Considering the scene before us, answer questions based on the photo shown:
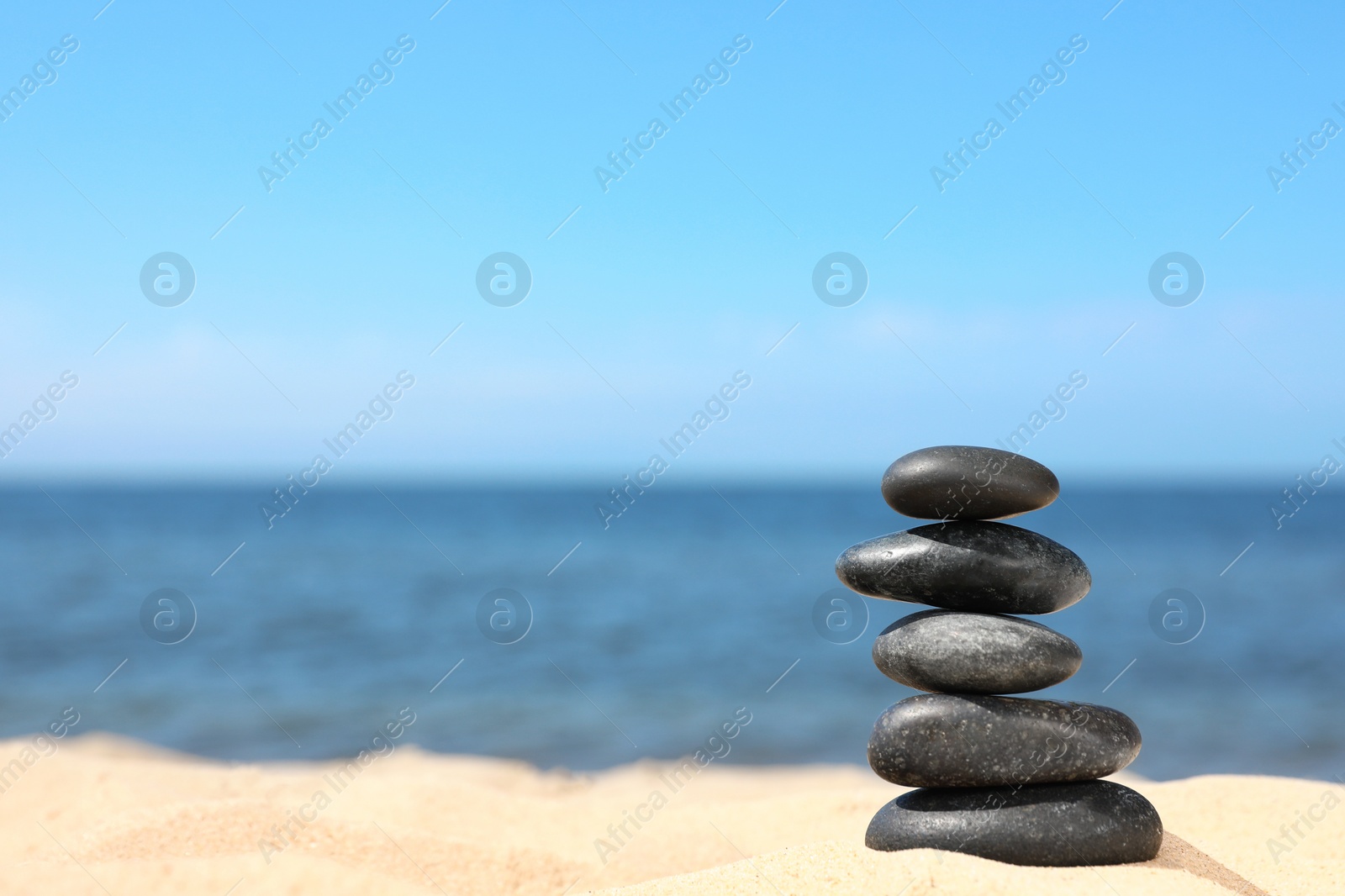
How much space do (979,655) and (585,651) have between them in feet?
46.6

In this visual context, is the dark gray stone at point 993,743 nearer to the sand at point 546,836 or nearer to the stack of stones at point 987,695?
the stack of stones at point 987,695

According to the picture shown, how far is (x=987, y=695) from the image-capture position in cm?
509

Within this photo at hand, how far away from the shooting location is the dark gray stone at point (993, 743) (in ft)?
16.1

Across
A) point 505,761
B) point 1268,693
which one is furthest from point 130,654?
point 1268,693

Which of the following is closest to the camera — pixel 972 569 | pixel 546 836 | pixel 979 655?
pixel 979 655

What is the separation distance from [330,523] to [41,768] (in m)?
52.4

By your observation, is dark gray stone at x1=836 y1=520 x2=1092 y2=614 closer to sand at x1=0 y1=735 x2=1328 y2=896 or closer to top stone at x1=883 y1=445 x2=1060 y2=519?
top stone at x1=883 y1=445 x2=1060 y2=519

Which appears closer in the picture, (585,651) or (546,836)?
(546,836)

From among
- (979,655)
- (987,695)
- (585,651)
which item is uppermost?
(979,655)

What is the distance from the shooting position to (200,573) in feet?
111

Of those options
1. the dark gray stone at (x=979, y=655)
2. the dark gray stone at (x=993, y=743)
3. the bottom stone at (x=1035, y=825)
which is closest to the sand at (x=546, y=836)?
the bottom stone at (x=1035, y=825)

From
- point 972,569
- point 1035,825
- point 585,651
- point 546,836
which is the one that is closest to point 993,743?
point 1035,825

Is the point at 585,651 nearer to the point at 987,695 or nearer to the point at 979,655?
the point at 987,695

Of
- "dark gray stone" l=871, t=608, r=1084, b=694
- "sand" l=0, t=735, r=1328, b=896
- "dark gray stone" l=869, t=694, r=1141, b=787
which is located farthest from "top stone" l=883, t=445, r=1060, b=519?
"sand" l=0, t=735, r=1328, b=896
